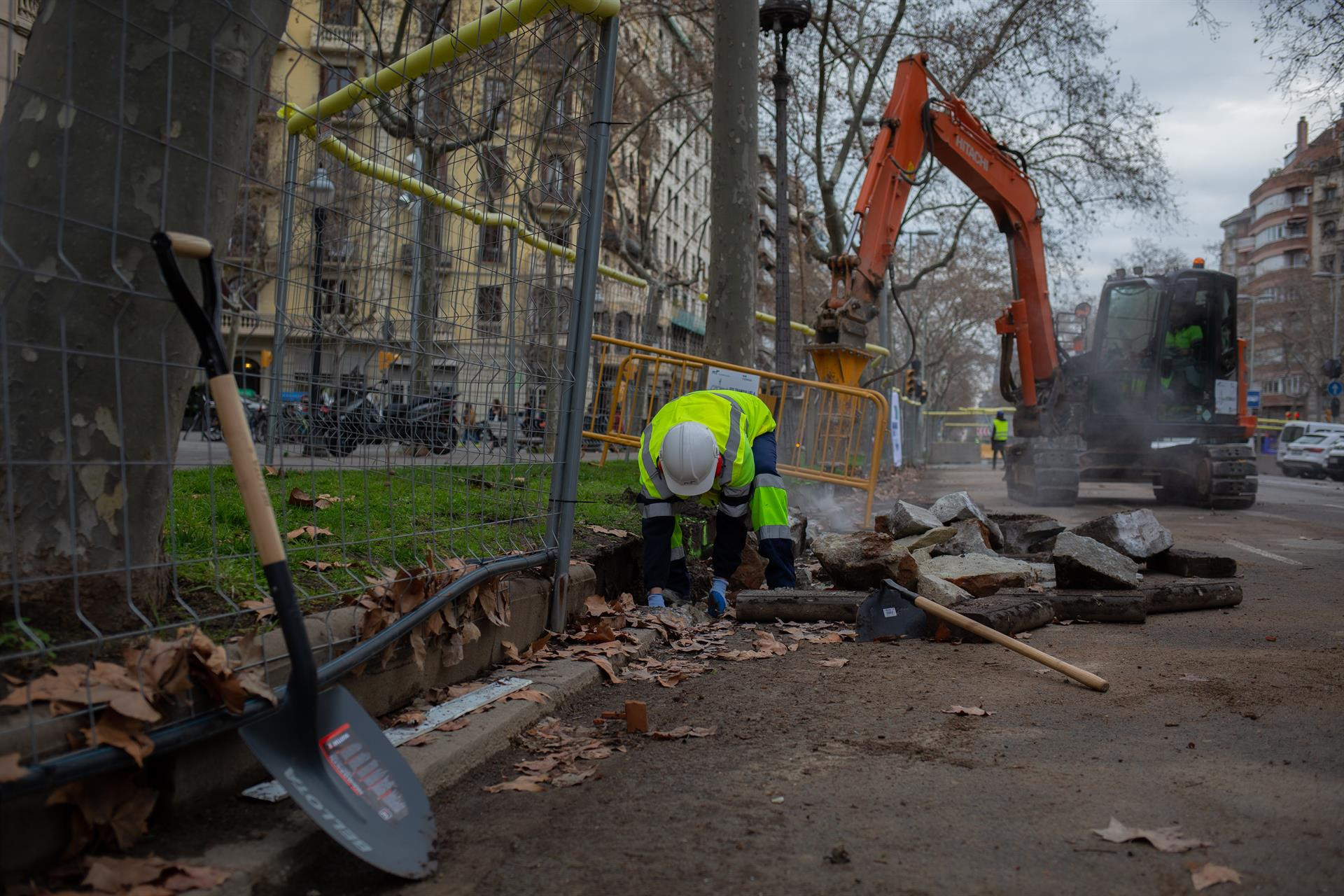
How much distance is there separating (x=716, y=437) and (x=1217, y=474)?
10863 mm

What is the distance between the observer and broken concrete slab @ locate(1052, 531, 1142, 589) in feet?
20.7

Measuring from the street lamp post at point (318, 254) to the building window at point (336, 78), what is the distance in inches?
12.1

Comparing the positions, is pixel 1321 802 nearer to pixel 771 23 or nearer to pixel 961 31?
pixel 771 23

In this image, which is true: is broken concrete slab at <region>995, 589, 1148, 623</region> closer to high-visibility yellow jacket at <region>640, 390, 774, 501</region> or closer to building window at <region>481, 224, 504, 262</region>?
high-visibility yellow jacket at <region>640, 390, 774, 501</region>

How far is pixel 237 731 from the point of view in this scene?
2.58m

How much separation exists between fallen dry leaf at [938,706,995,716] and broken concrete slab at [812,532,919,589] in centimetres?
204

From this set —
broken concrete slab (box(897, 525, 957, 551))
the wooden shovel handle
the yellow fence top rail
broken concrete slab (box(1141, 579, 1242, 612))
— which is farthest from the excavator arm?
the yellow fence top rail

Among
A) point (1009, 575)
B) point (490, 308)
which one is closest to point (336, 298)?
point (490, 308)

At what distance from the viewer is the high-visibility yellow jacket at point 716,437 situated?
229 inches

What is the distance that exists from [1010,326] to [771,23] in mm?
5567

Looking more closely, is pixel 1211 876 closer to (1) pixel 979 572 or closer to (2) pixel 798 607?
(2) pixel 798 607

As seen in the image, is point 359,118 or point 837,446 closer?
point 359,118

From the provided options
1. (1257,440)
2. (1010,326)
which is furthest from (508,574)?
(1257,440)

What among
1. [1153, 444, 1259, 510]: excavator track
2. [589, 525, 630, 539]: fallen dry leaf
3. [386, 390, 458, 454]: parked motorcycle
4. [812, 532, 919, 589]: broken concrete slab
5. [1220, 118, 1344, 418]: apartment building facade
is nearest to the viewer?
[386, 390, 458, 454]: parked motorcycle
